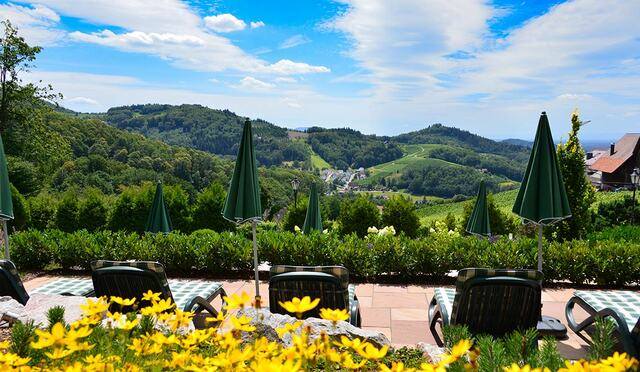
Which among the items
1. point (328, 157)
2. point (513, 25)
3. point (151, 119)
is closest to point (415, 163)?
point (328, 157)

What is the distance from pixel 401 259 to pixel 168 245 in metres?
3.26

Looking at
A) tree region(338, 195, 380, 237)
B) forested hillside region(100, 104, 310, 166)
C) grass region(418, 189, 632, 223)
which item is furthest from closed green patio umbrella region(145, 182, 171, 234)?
forested hillside region(100, 104, 310, 166)

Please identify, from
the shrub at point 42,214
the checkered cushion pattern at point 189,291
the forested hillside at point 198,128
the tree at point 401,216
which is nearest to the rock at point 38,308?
the checkered cushion pattern at point 189,291

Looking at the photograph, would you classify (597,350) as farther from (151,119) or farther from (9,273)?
(151,119)

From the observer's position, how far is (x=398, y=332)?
171 inches

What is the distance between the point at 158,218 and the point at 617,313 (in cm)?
571

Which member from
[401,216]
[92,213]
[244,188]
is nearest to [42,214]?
[92,213]

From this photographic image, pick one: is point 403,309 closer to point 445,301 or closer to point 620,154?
point 445,301

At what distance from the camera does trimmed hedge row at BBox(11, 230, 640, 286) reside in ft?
18.9

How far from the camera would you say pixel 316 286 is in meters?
3.54

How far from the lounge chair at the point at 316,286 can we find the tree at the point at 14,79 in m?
25.6

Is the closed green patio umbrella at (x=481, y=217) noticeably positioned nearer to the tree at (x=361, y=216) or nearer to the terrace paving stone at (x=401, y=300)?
the terrace paving stone at (x=401, y=300)

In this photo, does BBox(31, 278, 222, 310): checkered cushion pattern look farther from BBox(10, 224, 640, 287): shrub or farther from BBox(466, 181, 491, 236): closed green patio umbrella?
BBox(466, 181, 491, 236): closed green patio umbrella

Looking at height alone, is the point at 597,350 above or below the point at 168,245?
above
